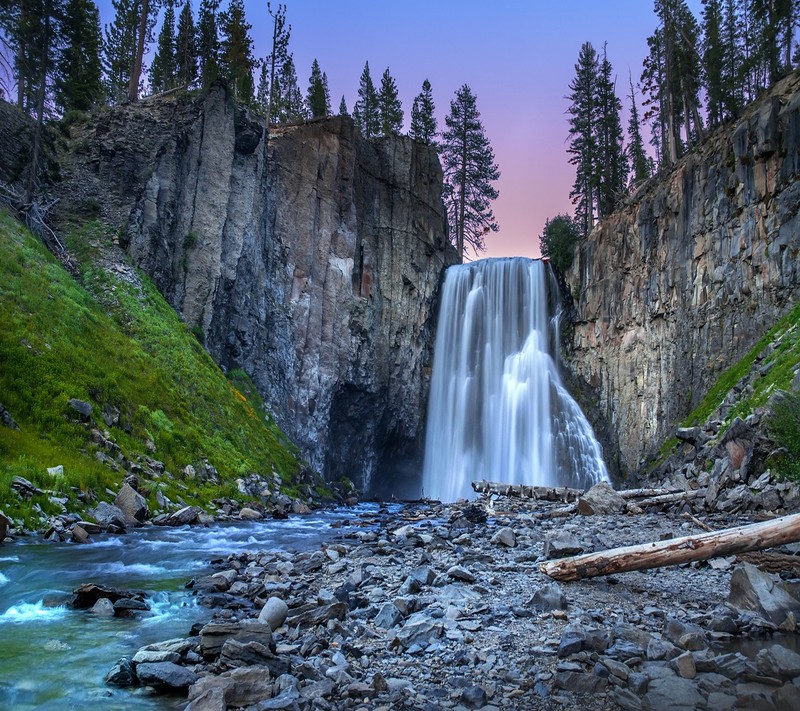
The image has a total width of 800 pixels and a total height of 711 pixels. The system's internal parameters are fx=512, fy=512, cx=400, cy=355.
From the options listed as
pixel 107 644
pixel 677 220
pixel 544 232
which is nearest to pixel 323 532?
pixel 107 644

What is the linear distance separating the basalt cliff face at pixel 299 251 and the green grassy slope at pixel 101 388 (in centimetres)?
389

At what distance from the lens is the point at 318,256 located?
3638 cm

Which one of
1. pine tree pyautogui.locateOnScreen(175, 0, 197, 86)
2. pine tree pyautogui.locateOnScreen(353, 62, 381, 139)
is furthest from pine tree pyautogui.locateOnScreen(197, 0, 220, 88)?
pine tree pyautogui.locateOnScreen(353, 62, 381, 139)

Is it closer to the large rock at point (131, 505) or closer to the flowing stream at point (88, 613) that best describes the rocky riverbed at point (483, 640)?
the flowing stream at point (88, 613)

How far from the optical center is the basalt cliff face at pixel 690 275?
24234 millimetres

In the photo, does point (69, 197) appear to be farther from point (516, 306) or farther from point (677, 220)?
point (677, 220)

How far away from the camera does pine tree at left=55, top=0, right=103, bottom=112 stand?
24.0 metres

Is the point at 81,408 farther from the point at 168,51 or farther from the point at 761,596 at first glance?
the point at 168,51

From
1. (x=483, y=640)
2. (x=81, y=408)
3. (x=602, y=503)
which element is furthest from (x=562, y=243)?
(x=483, y=640)

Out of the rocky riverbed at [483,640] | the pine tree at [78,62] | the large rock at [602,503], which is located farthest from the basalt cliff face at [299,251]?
the rocky riverbed at [483,640]

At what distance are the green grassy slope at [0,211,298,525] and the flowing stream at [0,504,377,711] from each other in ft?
7.22

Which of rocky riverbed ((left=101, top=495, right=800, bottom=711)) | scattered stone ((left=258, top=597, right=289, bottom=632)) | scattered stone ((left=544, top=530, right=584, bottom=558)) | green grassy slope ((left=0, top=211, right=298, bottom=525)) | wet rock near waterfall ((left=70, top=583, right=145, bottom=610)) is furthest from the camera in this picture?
green grassy slope ((left=0, top=211, right=298, bottom=525))

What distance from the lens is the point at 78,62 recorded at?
87.8ft

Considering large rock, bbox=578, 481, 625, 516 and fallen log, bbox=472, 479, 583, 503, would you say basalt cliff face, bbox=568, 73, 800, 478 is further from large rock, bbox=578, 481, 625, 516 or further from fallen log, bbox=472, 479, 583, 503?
large rock, bbox=578, 481, 625, 516
